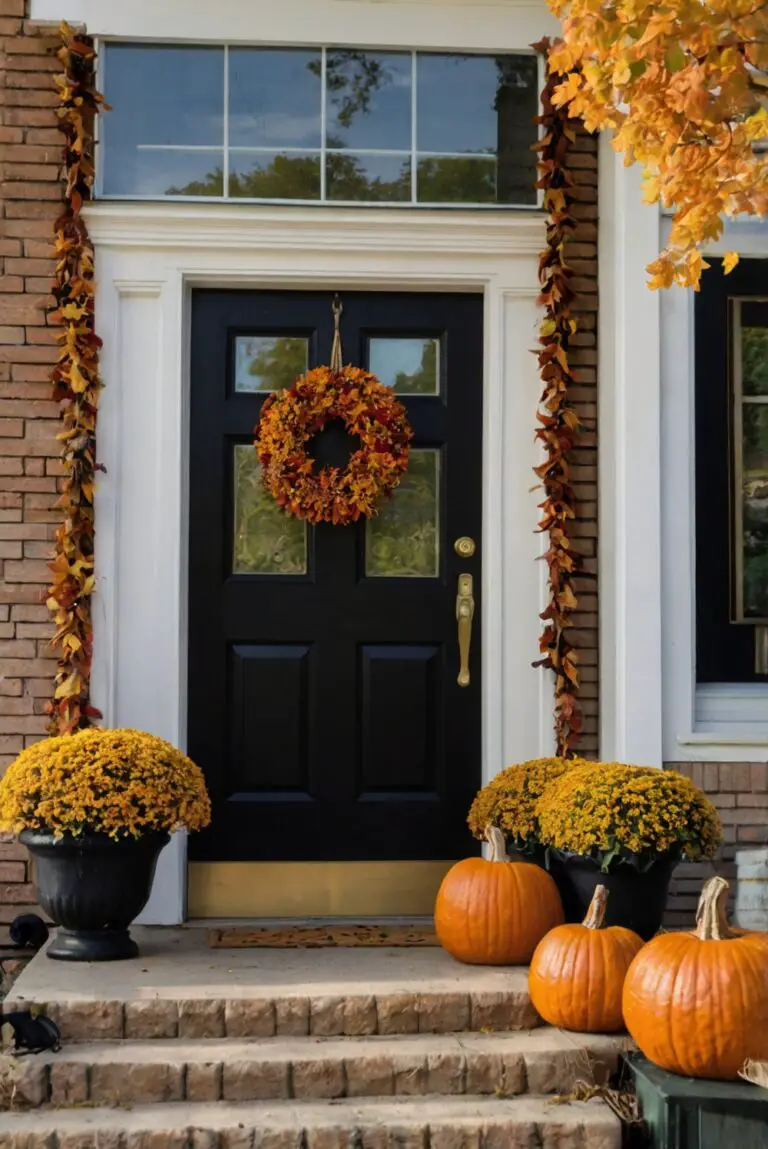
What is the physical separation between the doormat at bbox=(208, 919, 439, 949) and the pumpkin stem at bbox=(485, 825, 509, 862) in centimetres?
48

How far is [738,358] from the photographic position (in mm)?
5633

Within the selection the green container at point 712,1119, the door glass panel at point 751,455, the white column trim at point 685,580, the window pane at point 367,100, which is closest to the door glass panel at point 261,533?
the window pane at point 367,100

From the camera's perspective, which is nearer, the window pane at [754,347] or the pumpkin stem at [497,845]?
the pumpkin stem at [497,845]

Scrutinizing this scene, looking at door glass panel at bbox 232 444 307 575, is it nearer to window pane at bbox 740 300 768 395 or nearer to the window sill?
the window sill

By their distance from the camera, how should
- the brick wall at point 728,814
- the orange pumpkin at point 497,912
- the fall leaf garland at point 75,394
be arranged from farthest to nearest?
the brick wall at point 728,814 < the fall leaf garland at point 75,394 < the orange pumpkin at point 497,912

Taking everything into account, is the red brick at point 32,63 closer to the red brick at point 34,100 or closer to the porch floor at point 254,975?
the red brick at point 34,100

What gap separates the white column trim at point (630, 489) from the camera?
17.8 feet

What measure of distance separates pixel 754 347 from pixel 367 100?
1837 mm

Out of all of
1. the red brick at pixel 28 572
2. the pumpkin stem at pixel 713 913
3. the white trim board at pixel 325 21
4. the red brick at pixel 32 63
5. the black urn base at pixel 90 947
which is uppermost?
the white trim board at pixel 325 21

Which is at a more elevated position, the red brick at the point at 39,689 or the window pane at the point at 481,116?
the window pane at the point at 481,116

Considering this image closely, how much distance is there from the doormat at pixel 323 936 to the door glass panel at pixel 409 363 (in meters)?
2.11

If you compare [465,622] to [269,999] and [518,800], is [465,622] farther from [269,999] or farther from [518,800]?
[269,999]

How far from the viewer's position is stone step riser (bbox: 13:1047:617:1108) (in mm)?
4047

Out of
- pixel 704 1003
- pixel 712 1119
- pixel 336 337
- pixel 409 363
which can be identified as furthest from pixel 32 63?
pixel 712 1119
